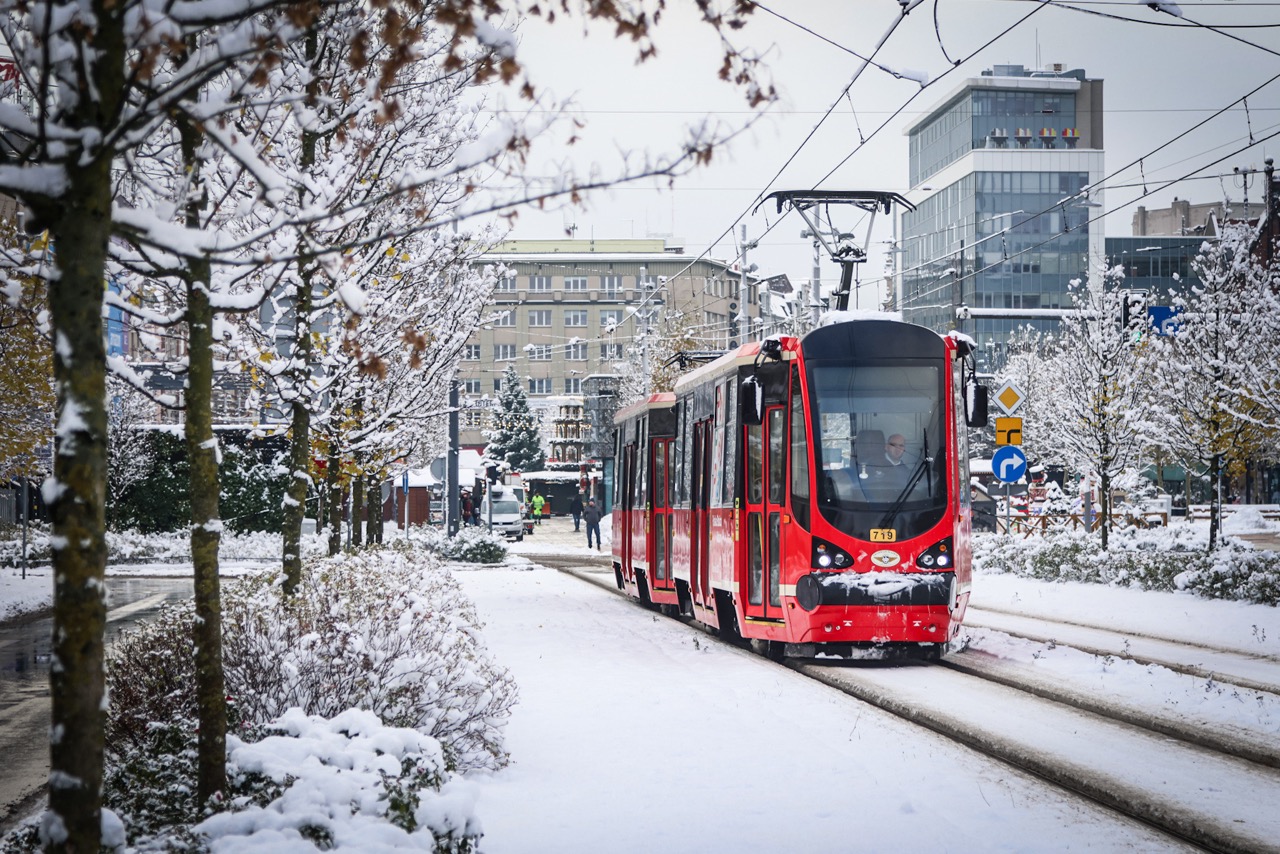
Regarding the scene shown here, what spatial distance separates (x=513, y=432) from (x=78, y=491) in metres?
99.5

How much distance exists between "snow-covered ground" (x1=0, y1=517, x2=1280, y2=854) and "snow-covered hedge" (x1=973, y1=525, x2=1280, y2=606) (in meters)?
4.84

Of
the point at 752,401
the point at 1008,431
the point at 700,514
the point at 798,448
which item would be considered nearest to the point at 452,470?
the point at 1008,431

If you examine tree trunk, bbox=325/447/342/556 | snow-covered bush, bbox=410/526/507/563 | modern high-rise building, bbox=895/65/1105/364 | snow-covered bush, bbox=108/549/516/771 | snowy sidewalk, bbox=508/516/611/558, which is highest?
modern high-rise building, bbox=895/65/1105/364

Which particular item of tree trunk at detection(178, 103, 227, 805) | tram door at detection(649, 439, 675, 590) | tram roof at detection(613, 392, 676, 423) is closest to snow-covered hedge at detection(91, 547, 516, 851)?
tree trunk at detection(178, 103, 227, 805)

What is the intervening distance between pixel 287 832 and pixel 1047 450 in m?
74.5

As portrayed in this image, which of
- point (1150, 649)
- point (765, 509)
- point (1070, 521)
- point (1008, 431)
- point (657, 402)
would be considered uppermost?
point (657, 402)

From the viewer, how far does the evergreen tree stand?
10281 centimetres

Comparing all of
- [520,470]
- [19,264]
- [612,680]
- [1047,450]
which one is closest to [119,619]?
[612,680]

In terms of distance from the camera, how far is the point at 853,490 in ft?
47.5

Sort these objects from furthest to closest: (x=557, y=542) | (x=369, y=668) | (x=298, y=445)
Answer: (x=557, y=542) < (x=298, y=445) < (x=369, y=668)

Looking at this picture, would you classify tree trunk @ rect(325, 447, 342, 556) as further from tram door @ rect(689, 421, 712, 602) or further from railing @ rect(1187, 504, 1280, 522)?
railing @ rect(1187, 504, 1280, 522)

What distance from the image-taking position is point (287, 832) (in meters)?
5.64

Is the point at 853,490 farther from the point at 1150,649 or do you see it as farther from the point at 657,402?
the point at 657,402

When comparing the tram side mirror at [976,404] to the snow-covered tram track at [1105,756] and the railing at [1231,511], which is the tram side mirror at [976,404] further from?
the railing at [1231,511]
